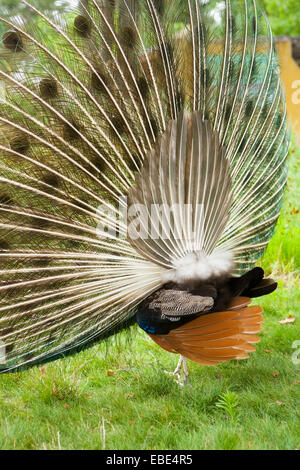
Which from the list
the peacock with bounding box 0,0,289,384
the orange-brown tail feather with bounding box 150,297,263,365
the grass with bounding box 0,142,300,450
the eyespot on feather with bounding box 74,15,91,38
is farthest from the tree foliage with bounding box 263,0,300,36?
the orange-brown tail feather with bounding box 150,297,263,365

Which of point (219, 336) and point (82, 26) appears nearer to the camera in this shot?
point (82, 26)

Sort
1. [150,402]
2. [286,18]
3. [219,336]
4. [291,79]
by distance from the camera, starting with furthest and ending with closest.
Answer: [286,18] → [291,79] → [150,402] → [219,336]

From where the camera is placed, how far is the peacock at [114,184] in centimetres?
330

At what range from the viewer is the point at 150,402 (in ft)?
12.6

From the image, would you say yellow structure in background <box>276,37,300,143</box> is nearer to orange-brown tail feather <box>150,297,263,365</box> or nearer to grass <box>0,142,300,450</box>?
grass <box>0,142,300,450</box>

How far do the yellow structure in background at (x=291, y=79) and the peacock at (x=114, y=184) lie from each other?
18.6 ft

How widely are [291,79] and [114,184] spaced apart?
7.94 metres

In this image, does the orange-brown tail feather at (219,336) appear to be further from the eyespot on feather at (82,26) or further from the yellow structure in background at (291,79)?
the yellow structure in background at (291,79)

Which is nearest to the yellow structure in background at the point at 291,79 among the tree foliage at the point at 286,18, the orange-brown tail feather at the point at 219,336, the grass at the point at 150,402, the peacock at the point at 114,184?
the grass at the point at 150,402

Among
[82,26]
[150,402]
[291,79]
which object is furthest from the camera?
[291,79]

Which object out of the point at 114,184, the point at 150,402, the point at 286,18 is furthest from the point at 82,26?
the point at 286,18

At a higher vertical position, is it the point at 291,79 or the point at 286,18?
the point at 286,18

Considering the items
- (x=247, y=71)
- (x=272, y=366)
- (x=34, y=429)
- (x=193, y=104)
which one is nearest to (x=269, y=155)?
(x=247, y=71)

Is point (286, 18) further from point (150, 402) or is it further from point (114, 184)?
point (150, 402)
